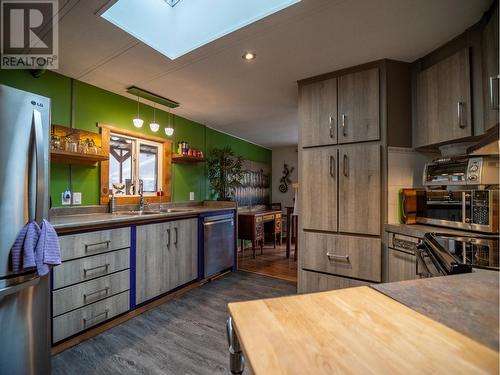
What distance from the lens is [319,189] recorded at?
2277 mm

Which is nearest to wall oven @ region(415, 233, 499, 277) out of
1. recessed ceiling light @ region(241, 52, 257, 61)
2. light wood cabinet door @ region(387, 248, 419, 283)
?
light wood cabinet door @ region(387, 248, 419, 283)

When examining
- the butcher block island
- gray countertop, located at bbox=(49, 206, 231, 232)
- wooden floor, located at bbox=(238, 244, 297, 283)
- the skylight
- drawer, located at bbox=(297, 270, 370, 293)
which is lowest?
wooden floor, located at bbox=(238, 244, 297, 283)

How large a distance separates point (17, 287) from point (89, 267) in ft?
2.03

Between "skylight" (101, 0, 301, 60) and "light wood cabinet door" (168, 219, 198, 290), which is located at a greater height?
"skylight" (101, 0, 301, 60)

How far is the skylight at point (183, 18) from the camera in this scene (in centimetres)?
161

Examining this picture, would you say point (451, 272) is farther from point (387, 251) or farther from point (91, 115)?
point (91, 115)

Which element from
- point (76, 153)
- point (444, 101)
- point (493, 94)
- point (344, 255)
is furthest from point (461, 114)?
point (76, 153)

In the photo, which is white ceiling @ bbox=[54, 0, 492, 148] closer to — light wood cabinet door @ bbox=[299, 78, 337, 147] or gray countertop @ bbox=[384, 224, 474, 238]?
light wood cabinet door @ bbox=[299, 78, 337, 147]

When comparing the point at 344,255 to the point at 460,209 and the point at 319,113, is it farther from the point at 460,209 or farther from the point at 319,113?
the point at 319,113

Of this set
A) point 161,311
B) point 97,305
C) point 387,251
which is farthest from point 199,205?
point 387,251

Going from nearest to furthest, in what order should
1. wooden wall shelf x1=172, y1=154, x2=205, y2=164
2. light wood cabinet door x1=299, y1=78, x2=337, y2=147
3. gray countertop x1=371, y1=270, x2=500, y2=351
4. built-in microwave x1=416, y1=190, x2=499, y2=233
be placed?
gray countertop x1=371, y1=270, x2=500, y2=351, built-in microwave x1=416, y1=190, x2=499, y2=233, light wood cabinet door x1=299, y1=78, x2=337, y2=147, wooden wall shelf x1=172, y1=154, x2=205, y2=164

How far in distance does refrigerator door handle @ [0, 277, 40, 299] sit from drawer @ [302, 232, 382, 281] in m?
1.97

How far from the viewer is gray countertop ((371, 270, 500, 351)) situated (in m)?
0.53

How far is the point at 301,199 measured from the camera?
2.38 meters
